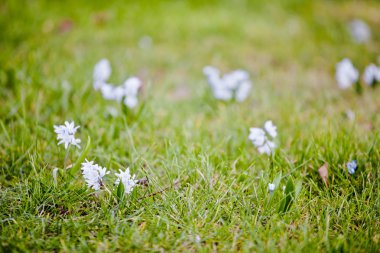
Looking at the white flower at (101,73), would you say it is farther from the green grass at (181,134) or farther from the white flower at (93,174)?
the white flower at (93,174)

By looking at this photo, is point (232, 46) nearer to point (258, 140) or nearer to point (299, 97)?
point (299, 97)

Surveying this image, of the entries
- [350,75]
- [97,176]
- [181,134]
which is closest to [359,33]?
[350,75]

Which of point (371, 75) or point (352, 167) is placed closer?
point (352, 167)

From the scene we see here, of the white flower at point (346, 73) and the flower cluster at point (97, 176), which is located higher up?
the flower cluster at point (97, 176)

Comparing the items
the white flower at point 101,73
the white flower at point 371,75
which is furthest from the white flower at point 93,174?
the white flower at point 371,75

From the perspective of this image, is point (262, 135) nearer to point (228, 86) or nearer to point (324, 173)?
point (324, 173)

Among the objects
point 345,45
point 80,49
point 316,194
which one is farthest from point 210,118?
point 345,45

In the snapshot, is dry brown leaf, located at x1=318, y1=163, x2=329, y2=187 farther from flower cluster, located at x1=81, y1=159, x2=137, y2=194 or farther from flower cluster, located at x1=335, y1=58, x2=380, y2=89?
flower cluster, located at x1=335, y1=58, x2=380, y2=89

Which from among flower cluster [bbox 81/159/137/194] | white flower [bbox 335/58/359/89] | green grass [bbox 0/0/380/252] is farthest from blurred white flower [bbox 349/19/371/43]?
flower cluster [bbox 81/159/137/194]
